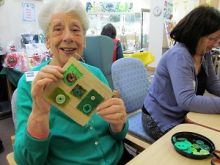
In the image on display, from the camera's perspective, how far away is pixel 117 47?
315 cm

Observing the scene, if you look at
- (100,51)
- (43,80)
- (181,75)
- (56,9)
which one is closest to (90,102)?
(43,80)

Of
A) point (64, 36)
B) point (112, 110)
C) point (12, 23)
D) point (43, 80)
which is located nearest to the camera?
point (43, 80)

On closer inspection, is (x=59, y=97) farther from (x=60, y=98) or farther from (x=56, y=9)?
(x=56, y=9)

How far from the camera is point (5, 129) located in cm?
259

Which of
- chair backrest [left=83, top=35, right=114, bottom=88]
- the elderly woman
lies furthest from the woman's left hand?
chair backrest [left=83, top=35, right=114, bottom=88]

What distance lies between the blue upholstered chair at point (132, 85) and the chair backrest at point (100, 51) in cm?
94

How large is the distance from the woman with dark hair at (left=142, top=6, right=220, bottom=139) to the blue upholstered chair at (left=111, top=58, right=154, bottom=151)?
15 cm

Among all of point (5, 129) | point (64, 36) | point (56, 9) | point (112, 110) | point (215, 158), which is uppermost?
point (56, 9)

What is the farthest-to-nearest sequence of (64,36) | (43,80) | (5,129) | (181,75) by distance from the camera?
1. (5,129)
2. (181,75)
3. (64,36)
4. (43,80)

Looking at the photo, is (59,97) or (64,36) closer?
(59,97)

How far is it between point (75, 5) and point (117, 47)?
2233 mm

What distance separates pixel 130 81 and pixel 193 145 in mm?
823

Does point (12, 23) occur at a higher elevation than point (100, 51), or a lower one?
higher

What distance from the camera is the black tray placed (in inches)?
31.1
